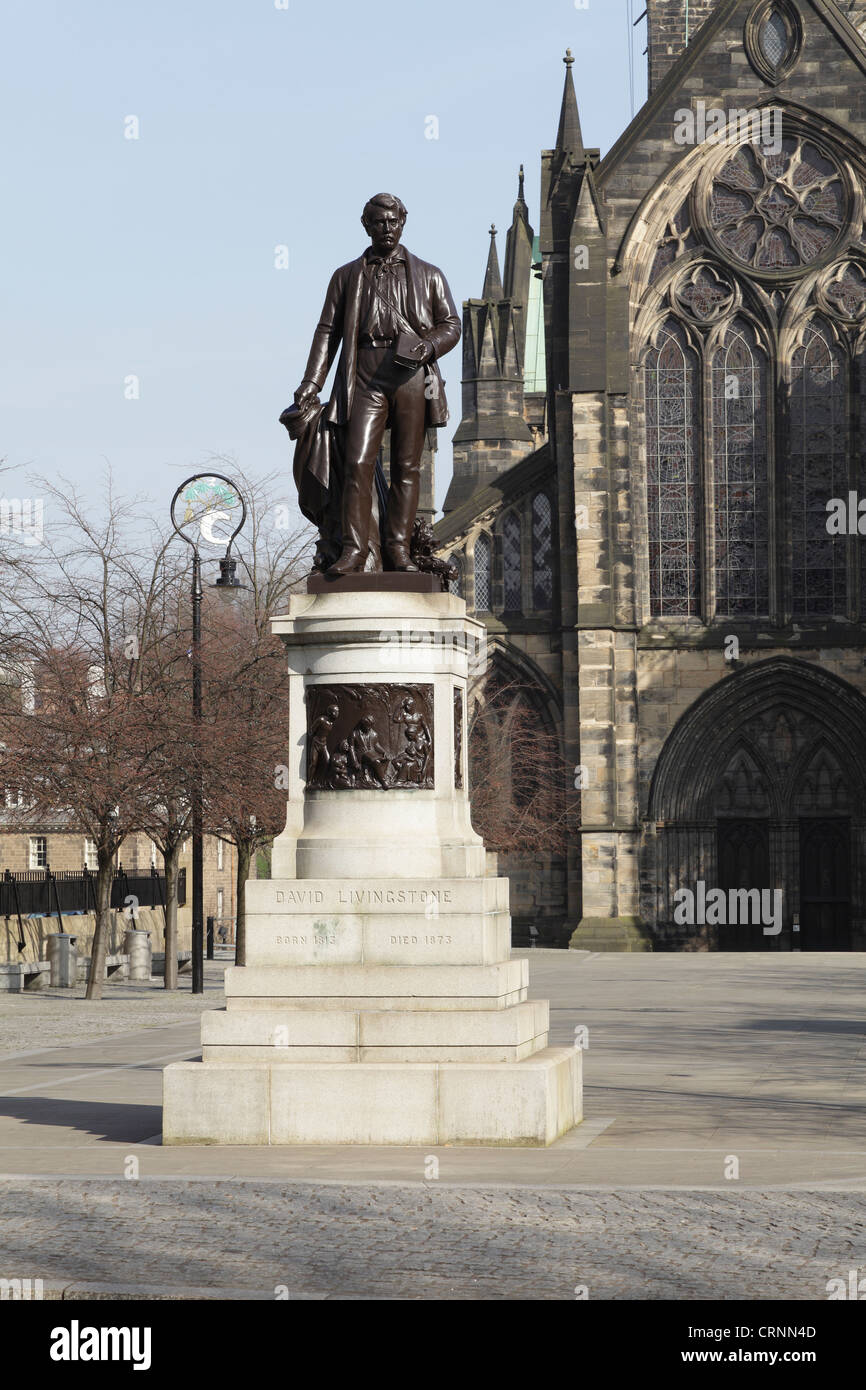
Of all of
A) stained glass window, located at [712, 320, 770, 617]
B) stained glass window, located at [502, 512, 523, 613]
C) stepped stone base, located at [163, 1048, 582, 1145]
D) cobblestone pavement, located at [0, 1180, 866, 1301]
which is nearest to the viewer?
cobblestone pavement, located at [0, 1180, 866, 1301]

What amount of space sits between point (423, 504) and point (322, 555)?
3406 centimetres

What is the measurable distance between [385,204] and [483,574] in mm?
30394

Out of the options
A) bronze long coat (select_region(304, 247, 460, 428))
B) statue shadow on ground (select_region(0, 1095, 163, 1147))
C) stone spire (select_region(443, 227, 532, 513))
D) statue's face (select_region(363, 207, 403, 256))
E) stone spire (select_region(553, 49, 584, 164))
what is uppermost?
stone spire (select_region(553, 49, 584, 164))

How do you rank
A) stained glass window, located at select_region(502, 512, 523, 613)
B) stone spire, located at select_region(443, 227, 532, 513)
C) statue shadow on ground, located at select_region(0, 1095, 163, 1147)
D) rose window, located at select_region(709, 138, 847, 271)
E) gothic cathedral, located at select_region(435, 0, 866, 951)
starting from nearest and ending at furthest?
1. statue shadow on ground, located at select_region(0, 1095, 163, 1147)
2. gothic cathedral, located at select_region(435, 0, 866, 951)
3. rose window, located at select_region(709, 138, 847, 271)
4. stained glass window, located at select_region(502, 512, 523, 613)
5. stone spire, located at select_region(443, 227, 532, 513)

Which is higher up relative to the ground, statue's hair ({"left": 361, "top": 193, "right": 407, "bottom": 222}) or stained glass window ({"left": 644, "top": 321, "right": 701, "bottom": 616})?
stained glass window ({"left": 644, "top": 321, "right": 701, "bottom": 616})

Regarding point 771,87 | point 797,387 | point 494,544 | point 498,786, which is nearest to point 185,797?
point 498,786

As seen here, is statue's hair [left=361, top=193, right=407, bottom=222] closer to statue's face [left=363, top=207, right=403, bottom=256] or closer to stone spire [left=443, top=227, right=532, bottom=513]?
statue's face [left=363, top=207, right=403, bottom=256]

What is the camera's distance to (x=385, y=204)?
11.3 m

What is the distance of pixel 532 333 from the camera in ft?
239

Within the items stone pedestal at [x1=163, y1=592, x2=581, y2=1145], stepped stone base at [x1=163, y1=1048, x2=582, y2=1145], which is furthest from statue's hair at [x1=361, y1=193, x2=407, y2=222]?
stepped stone base at [x1=163, y1=1048, x2=582, y2=1145]

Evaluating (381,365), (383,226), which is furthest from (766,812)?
(383,226)

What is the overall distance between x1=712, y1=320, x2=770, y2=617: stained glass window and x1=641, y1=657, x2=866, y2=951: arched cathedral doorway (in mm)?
1764

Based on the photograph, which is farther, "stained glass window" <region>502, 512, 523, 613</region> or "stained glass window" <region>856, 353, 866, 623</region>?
"stained glass window" <region>502, 512, 523, 613</region>

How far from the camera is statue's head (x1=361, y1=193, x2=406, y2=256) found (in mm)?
11305
